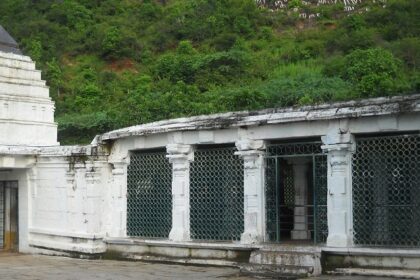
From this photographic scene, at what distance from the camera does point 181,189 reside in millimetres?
12320

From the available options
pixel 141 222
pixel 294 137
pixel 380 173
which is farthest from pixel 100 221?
pixel 380 173

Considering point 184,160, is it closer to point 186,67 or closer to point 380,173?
point 380,173

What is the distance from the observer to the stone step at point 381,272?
9.45 m

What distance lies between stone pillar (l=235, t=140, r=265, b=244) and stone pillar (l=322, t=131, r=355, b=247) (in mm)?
1339

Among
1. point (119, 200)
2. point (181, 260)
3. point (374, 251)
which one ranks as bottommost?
point (181, 260)

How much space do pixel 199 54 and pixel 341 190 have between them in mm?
35186

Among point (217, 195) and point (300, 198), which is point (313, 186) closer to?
point (300, 198)

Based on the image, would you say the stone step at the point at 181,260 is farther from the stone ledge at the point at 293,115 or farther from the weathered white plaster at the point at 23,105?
the weathered white plaster at the point at 23,105

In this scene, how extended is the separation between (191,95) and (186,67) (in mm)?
8426

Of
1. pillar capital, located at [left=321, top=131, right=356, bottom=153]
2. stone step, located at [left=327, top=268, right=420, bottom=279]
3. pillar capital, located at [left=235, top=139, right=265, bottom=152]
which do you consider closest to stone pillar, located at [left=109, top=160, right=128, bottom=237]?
pillar capital, located at [left=235, top=139, right=265, bottom=152]

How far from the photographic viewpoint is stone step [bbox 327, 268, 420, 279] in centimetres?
945

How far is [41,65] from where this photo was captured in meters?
45.0

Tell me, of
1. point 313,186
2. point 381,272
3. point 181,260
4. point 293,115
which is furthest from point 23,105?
→ point 381,272

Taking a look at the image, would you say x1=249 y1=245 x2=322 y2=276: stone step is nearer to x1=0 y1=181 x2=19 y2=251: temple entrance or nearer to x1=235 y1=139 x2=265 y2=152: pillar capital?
x1=235 y1=139 x2=265 y2=152: pillar capital
